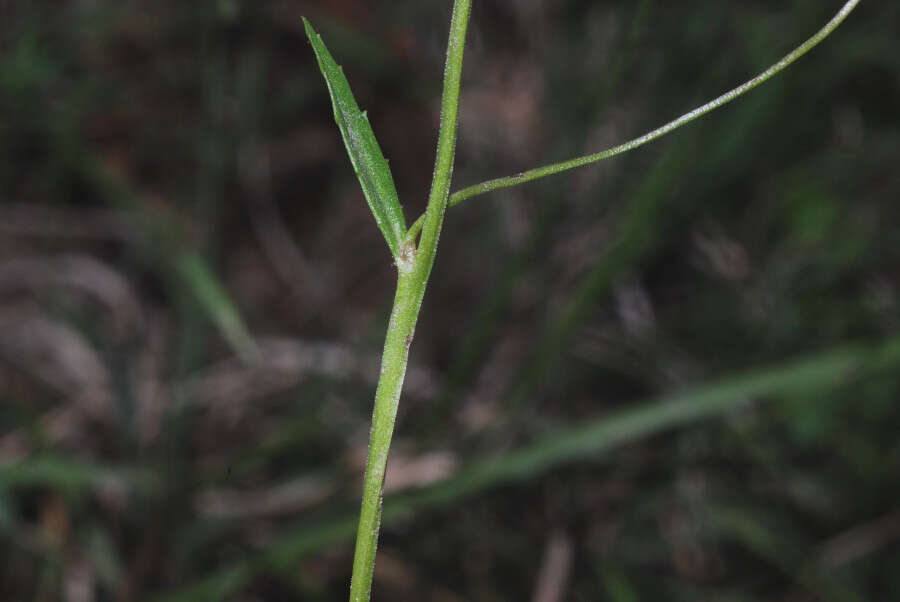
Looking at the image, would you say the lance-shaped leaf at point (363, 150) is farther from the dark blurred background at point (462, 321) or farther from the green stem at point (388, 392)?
the dark blurred background at point (462, 321)

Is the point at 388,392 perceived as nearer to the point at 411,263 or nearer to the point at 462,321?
the point at 411,263

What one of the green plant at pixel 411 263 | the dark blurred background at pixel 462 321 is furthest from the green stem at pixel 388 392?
the dark blurred background at pixel 462 321

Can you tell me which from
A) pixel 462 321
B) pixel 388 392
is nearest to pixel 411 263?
pixel 388 392

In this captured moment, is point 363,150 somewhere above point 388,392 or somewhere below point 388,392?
above

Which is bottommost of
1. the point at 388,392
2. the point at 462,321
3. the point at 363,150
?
the point at 388,392

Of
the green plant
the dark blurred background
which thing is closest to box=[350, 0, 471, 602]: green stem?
the green plant

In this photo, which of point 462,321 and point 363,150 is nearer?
point 363,150
